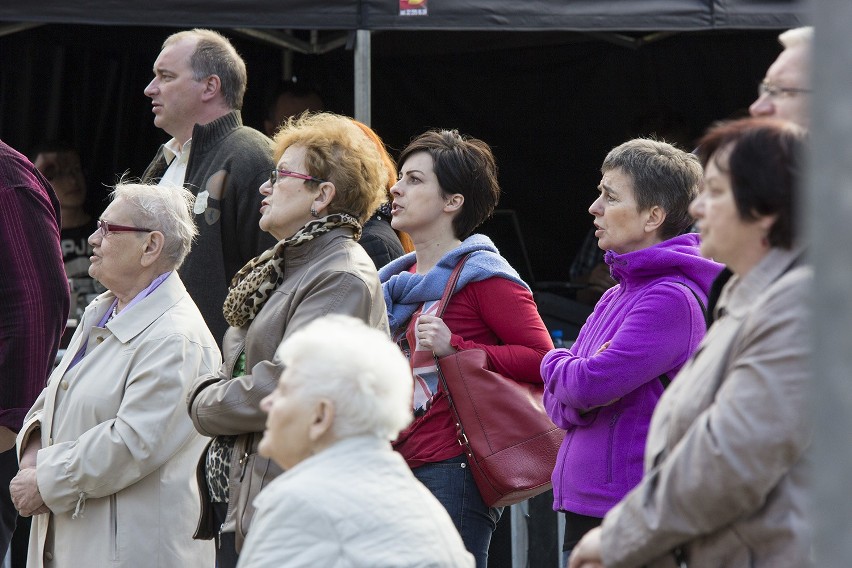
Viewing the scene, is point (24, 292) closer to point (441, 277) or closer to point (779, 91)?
point (441, 277)

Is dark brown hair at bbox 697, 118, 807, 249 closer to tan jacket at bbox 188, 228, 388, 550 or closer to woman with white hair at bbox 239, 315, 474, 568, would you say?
woman with white hair at bbox 239, 315, 474, 568

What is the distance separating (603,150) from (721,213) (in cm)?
607

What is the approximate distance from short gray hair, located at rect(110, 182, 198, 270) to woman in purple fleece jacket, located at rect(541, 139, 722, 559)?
1271 millimetres

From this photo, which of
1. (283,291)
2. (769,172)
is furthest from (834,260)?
(283,291)

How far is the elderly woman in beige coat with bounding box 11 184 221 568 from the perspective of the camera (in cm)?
369

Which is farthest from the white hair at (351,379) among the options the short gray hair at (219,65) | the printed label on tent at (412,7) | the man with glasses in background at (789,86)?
the printed label on tent at (412,7)

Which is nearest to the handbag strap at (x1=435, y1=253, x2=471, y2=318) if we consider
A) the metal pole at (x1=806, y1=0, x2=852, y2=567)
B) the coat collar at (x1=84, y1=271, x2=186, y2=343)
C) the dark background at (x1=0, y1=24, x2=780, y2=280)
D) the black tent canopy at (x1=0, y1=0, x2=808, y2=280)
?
the coat collar at (x1=84, y1=271, x2=186, y2=343)

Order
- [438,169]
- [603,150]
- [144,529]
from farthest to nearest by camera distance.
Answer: [603,150] → [438,169] → [144,529]

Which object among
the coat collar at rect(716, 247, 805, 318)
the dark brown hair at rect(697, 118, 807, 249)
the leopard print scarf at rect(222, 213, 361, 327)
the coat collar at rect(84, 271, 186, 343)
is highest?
the dark brown hair at rect(697, 118, 807, 249)

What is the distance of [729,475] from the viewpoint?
6.81 ft

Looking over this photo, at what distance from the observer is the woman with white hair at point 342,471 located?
231 centimetres

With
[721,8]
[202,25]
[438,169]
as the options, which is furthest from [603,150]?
[438,169]

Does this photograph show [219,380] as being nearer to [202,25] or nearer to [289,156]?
[289,156]

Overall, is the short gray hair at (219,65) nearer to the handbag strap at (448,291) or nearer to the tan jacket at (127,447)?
the tan jacket at (127,447)
